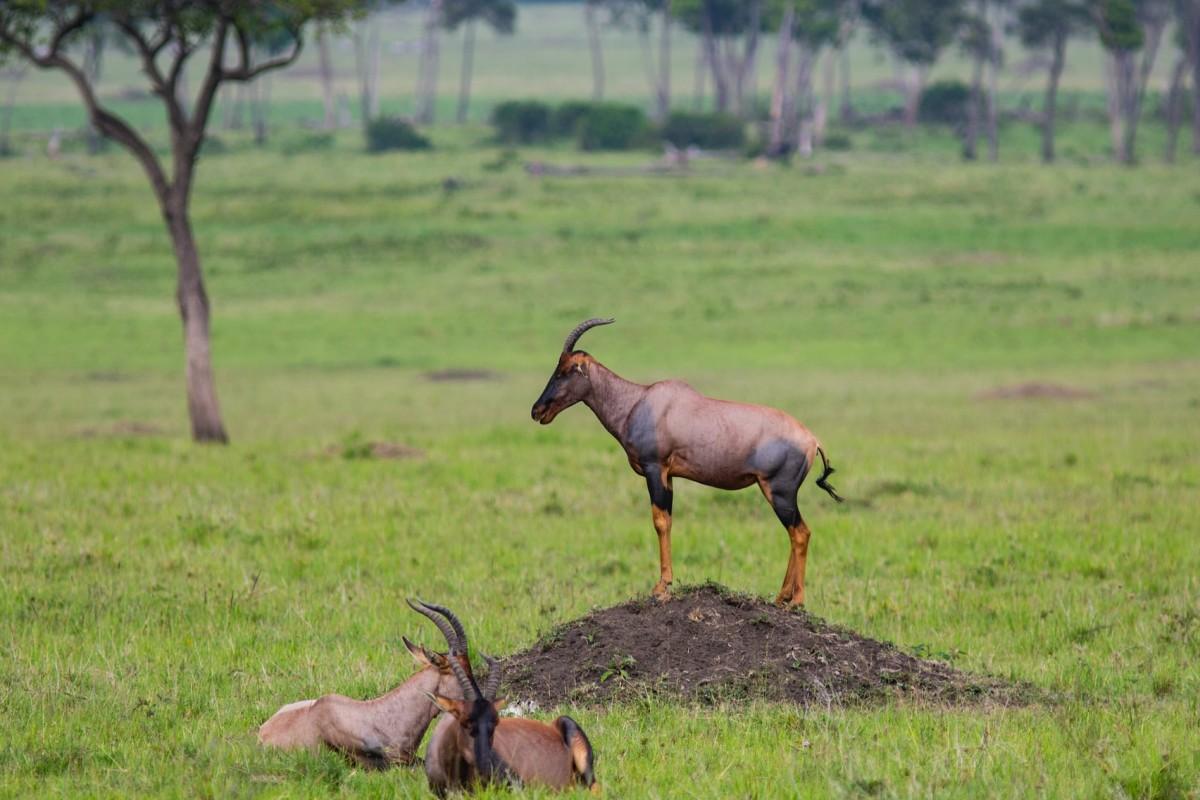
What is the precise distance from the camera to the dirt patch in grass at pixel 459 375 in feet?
124

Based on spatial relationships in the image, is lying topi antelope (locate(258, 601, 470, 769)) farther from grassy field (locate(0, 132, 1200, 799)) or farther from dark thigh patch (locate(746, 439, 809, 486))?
dark thigh patch (locate(746, 439, 809, 486))

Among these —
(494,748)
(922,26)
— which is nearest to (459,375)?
(494,748)

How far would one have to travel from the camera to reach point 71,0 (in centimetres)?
2467

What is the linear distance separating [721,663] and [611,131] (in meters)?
78.5

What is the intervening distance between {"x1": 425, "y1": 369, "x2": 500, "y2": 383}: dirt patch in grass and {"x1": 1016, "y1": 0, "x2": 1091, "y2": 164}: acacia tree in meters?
53.3

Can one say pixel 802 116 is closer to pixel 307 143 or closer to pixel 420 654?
pixel 307 143

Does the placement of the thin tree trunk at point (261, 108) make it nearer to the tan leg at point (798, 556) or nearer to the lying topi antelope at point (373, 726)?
the tan leg at point (798, 556)

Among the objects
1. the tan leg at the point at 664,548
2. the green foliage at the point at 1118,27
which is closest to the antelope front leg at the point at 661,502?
the tan leg at the point at 664,548

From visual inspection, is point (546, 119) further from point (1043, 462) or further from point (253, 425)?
point (1043, 462)

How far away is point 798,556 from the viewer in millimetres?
10680

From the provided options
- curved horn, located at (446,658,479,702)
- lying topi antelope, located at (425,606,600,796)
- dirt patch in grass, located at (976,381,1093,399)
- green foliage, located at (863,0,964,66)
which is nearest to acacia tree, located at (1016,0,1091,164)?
green foliage, located at (863,0,964,66)

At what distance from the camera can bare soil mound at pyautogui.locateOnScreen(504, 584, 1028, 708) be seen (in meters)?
9.80

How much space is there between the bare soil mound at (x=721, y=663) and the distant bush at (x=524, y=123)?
271ft

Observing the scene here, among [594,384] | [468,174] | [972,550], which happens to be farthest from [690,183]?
[594,384]
